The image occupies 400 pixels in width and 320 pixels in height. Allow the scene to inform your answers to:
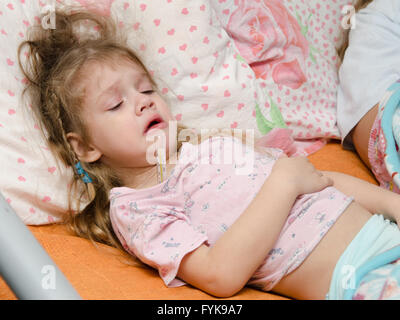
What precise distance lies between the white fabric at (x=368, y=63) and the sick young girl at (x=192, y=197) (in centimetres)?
30

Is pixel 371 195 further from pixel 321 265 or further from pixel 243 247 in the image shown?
pixel 243 247

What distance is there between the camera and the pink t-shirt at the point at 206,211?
2.68 feet

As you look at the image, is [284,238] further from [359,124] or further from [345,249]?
[359,124]

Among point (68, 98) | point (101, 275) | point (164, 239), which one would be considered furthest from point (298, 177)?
point (68, 98)

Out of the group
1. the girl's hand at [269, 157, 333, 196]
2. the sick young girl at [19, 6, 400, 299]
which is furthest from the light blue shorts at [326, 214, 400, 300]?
the girl's hand at [269, 157, 333, 196]

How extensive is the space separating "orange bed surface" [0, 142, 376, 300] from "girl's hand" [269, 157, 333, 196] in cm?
19

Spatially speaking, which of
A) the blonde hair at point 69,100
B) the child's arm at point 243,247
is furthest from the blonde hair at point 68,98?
the child's arm at point 243,247

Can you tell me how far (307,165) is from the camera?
0.92 meters

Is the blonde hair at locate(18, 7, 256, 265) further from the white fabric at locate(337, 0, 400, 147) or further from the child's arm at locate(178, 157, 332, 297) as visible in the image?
the white fabric at locate(337, 0, 400, 147)

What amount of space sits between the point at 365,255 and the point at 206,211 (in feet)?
0.93

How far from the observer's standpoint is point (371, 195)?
94 centimetres

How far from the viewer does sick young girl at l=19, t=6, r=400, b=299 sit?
0.78m

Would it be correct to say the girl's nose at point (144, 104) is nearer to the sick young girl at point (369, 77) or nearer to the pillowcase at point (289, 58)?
the pillowcase at point (289, 58)

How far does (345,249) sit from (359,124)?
1.61ft
